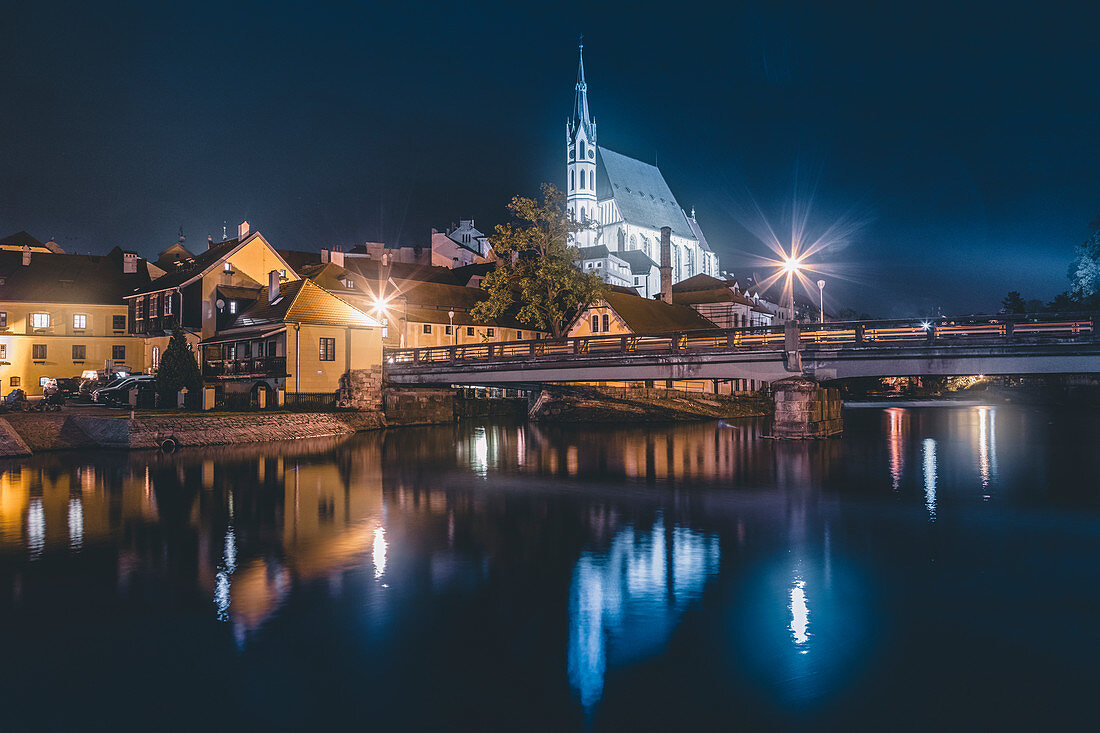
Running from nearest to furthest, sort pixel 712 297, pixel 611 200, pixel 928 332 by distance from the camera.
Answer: pixel 928 332 < pixel 712 297 < pixel 611 200

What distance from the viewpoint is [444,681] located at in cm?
1014

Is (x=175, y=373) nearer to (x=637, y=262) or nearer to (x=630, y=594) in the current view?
(x=630, y=594)

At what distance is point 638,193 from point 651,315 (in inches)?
4262

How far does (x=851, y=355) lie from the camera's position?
133 feet

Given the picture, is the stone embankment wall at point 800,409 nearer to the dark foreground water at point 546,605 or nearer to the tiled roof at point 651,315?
the dark foreground water at point 546,605

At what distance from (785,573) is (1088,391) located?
103m

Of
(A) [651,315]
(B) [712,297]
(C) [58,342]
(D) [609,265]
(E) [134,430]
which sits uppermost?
(D) [609,265]

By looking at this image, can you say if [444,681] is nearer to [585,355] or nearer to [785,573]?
[785,573]

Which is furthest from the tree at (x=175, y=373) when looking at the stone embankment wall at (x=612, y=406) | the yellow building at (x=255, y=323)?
the stone embankment wall at (x=612, y=406)

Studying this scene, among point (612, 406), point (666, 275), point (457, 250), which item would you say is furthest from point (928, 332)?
point (457, 250)

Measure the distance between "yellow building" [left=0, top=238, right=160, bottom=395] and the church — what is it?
111 meters

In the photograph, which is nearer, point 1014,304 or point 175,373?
point 175,373

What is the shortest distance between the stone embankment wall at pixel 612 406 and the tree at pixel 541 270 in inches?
291

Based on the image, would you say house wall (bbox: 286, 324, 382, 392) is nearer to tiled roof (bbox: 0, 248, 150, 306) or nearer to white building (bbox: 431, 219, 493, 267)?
tiled roof (bbox: 0, 248, 150, 306)
